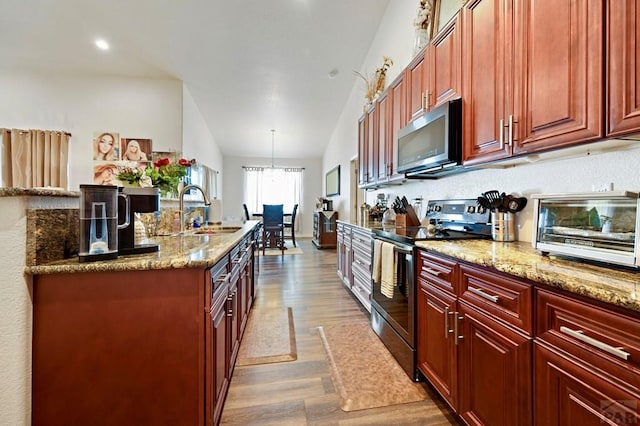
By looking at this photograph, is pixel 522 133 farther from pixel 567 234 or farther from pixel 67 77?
pixel 67 77

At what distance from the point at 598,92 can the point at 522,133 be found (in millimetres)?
341

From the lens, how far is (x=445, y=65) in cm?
193

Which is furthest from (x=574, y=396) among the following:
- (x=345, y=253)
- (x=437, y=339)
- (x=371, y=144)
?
(x=371, y=144)

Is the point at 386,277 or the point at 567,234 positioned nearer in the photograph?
the point at 567,234

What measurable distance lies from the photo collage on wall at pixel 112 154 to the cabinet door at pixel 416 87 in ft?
13.1

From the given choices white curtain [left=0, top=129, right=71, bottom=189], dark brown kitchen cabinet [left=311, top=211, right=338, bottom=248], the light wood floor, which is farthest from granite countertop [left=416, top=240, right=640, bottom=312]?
white curtain [left=0, top=129, right=71, bottom=189]

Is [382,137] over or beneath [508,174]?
over

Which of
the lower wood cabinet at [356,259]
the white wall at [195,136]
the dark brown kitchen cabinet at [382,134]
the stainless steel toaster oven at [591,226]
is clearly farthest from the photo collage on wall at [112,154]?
the stainless steel toaster oven at [591,226]

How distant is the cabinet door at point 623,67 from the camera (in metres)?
0.90

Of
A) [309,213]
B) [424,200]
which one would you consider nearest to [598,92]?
[424,200]

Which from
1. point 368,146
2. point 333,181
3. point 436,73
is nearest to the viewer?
point 436,73

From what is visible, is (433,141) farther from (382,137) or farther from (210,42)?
(210,42)

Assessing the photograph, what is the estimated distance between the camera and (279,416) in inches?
57.8

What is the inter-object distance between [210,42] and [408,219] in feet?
11.6
